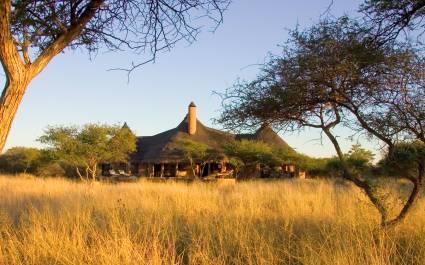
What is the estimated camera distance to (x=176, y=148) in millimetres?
42812

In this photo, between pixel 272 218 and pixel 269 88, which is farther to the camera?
pixel 272 218

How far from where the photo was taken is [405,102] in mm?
6547

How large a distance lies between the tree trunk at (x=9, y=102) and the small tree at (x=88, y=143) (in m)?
30.1

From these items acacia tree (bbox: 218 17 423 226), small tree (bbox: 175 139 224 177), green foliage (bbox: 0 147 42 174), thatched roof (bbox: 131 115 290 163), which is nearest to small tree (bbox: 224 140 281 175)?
thatched roof (bbox: 131 115 290 163)

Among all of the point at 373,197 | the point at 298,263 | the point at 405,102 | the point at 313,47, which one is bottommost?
the point at 298,263

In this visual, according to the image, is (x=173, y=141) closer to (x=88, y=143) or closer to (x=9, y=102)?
(x=88, y=143)

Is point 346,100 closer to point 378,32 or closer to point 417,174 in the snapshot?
point 378,32

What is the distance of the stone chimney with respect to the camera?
45.4 m

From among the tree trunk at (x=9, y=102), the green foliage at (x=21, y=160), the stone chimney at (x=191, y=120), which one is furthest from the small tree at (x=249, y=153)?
the tree trunk at (x=9, y=102)

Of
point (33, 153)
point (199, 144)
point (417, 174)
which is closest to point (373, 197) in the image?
point (417, 174)

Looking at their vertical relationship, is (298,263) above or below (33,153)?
below

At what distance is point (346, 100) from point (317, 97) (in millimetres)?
420

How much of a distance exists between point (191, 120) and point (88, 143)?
12941 millimetres

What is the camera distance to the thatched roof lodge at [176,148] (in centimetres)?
4278
